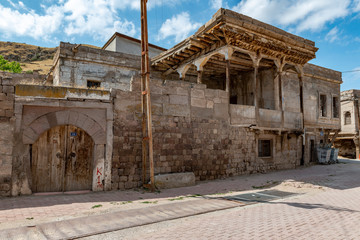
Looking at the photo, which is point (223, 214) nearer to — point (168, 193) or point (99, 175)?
point (168, 193)

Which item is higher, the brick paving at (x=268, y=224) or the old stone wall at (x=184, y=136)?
the old stone wall at (x=184, y=136)

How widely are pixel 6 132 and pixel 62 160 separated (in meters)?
1.58

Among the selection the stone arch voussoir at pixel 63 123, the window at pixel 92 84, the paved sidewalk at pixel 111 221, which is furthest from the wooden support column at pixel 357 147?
the stone arch voussoir at pixel 63 123

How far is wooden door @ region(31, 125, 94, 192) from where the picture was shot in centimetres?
692

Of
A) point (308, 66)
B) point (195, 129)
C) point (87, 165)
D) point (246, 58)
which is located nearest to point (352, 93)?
point (308, 66)

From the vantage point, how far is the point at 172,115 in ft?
29.7

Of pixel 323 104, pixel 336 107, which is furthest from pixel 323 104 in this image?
pixel 336 107

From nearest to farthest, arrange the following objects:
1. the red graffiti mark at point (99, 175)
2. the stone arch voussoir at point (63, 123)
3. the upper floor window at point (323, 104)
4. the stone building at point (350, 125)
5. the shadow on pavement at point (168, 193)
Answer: the shadow on pavement at point (168, 193)
the stone arch voussoir at point (63, 123)
the red graffiti mark at point (99, 175)
the upper floor window at point (323, 104)
the stone building at point (350, 125)

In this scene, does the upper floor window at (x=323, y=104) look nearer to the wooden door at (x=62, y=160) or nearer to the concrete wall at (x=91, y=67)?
the concrete wall at (x=91, y=67)

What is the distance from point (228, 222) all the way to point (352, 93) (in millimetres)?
25924

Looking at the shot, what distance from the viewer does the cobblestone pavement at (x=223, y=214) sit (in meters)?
4.01

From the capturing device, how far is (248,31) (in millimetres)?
10914

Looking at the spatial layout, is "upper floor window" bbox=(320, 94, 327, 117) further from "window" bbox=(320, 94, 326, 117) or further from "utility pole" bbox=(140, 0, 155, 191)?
"utility pole" bbox=(140, 0, 155, 191)

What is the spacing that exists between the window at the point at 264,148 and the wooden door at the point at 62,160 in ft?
27.2
